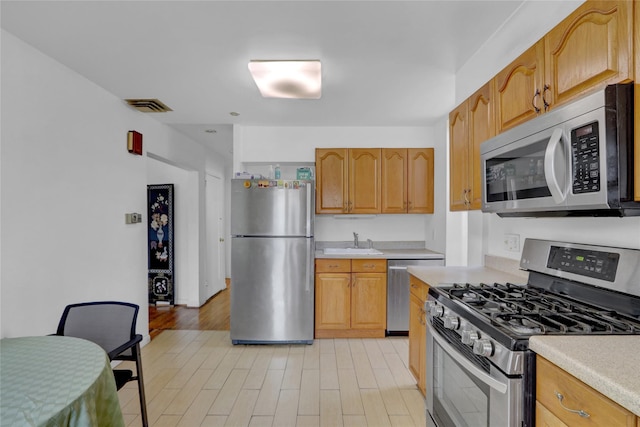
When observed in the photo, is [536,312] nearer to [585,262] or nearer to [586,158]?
[585,262]

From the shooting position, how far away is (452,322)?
1424 mm

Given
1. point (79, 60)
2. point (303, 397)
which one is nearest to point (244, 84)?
point (79, 60)

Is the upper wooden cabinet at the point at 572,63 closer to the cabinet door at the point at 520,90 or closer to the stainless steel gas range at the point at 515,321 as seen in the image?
the cabinet door at the point at 520,90

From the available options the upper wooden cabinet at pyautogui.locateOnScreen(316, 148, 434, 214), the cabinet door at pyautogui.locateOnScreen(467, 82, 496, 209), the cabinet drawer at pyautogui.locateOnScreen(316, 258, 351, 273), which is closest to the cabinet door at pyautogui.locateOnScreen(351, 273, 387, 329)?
the cabinet drawer at pyautogui.locateOnScreen(316, 258, 351, 273)

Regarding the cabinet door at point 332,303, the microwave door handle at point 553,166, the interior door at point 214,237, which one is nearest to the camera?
the microwave door handle at point 553,166

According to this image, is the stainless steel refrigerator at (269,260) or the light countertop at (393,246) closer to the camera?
the stainless steel refrigerator at (269,260)

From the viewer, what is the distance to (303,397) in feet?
7.69

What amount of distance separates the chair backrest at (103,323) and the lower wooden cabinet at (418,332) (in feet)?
5.61

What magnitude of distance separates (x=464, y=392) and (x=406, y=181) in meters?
2.68

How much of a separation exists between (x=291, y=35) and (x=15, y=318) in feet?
7.52

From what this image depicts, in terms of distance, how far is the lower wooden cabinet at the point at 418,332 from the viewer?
6.94ft

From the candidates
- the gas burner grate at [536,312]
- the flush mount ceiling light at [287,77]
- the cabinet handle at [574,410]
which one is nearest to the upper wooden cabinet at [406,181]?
the flush mount ceiling light at [287,77]

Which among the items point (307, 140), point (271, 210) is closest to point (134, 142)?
point (271, 210)

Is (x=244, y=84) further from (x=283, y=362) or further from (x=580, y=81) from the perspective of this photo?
(x=283, y=362)
